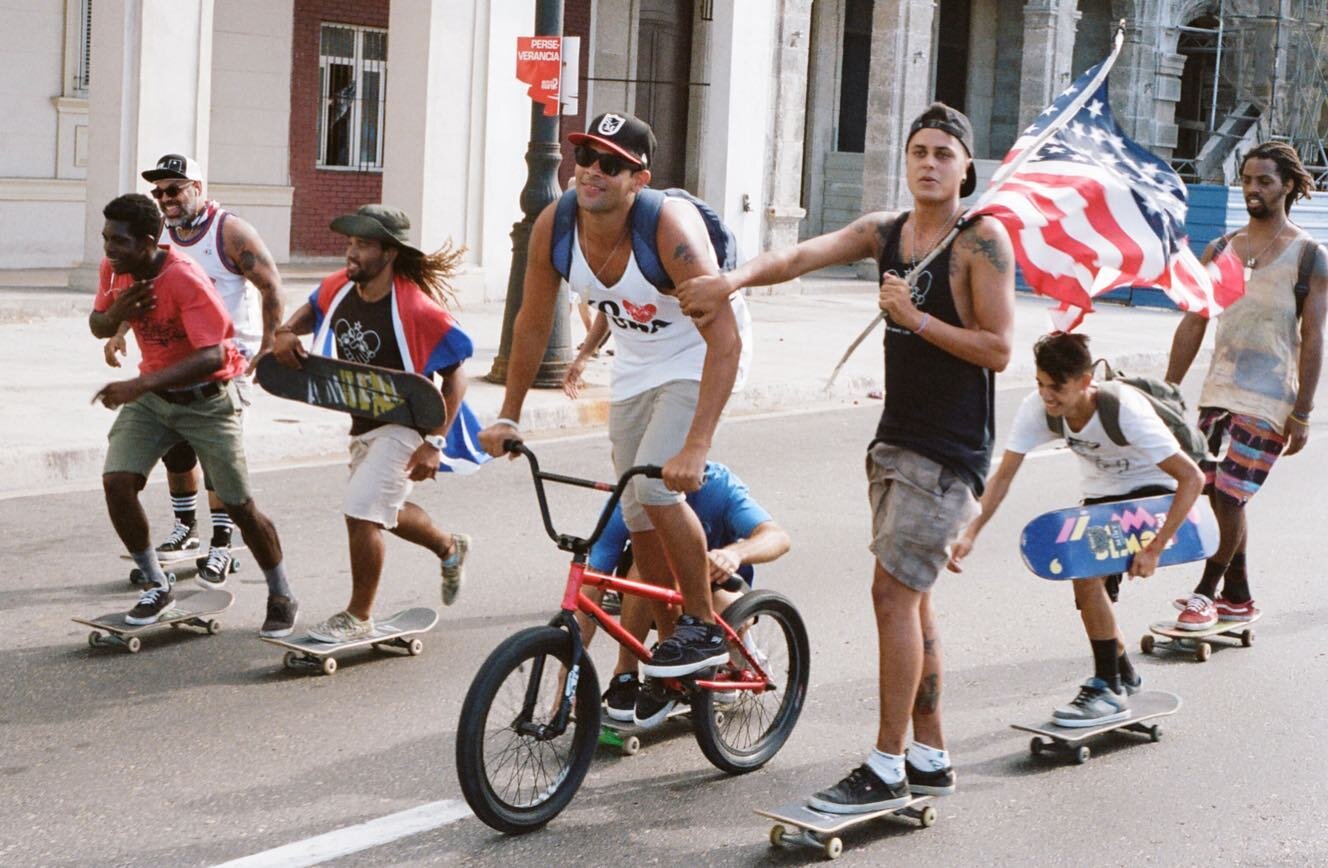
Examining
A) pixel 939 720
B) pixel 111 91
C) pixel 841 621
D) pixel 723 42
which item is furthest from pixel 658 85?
pixel 939 720

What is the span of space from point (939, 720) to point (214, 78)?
17.1 meters

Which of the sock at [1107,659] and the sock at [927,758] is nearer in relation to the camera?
the sock at [927,758]

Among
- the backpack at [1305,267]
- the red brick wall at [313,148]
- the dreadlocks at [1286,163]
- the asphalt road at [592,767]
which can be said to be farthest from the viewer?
the red brick wall at [313,148]

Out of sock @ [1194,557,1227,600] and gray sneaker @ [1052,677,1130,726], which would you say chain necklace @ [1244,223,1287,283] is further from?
gray sneaker @ [1052,677,1130,726]

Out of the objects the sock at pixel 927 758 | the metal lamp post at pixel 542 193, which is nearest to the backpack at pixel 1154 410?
the sock at pixel 927 758

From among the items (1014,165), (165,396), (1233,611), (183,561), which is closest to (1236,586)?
(1233,611)

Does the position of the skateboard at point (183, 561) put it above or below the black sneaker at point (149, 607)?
below

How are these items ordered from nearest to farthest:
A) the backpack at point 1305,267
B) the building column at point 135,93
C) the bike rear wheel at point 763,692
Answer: the bike rear wheel at point 763,692 → the backpack at point 1305,267 → the building column at point 135,93

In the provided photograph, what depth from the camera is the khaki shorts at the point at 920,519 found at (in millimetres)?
5113

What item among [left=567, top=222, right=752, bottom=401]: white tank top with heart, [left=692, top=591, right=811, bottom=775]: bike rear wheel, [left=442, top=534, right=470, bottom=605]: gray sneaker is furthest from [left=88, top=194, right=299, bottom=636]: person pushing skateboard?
[left=692, top=591, right=811, bottom=775]: bike rear wheel

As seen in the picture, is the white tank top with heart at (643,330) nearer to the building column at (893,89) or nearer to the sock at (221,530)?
the sock at (221,530)

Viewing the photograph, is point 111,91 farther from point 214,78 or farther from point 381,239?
point 381,239

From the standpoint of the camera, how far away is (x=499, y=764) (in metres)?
4.99

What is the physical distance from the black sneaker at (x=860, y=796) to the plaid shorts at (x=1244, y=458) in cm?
285
